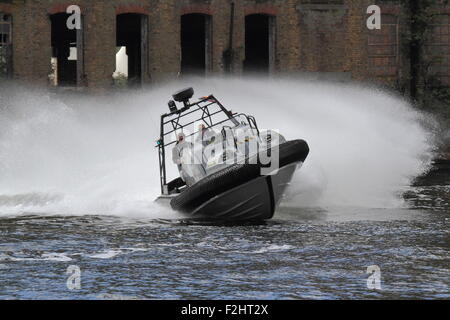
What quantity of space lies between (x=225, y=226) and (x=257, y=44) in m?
21.4

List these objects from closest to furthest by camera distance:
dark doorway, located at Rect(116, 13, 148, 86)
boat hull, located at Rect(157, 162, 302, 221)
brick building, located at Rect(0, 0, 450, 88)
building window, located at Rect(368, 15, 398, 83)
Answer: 1. boat hull, located at Rect(157, 162, 302, 221)
2. brick building, located at Rect(0, 0, 450, 88)
3. dark doorway, located at Rect(116, 13, 148, 86)
4. building window, located at Rect(368, 15, 398, 83)

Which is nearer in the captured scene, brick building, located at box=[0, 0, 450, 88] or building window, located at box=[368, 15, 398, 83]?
brick building, located at box=[0, 0, 450, 88]

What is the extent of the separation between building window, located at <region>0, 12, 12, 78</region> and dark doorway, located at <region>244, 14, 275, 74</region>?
833cm

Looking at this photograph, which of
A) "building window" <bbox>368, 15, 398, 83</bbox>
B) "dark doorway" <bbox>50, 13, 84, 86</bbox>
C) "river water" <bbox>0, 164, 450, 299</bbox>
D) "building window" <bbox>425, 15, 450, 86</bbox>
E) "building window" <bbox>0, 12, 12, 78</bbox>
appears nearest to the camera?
"river water" <bbox>0, 164, 450, 299</bbox>

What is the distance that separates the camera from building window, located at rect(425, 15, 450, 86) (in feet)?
124

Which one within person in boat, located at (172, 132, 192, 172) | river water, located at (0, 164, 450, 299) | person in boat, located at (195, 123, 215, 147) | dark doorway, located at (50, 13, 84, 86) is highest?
dark doorway, located at (50, 13, 84, 86)

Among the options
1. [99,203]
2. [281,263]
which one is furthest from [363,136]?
[281,263]

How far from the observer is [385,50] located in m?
37.8

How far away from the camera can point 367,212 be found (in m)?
20.3

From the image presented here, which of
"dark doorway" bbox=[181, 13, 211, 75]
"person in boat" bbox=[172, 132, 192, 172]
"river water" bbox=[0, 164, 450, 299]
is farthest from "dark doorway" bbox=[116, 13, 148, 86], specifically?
"person in boat" bbox=[172, 132, 192, 172]

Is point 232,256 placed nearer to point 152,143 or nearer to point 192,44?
point 152,143

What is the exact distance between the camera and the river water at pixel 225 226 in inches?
529

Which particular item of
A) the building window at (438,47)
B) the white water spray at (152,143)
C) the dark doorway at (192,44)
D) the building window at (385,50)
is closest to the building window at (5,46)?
the white water spray at (152,143)

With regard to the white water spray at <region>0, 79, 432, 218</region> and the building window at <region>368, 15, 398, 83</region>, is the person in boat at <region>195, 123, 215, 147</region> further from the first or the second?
the building window at <region>368, 15, 398, 83</region>
